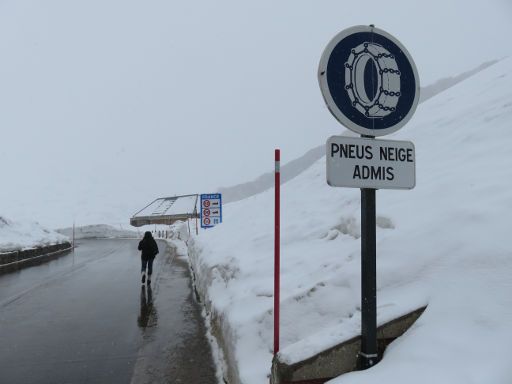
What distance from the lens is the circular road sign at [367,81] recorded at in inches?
117

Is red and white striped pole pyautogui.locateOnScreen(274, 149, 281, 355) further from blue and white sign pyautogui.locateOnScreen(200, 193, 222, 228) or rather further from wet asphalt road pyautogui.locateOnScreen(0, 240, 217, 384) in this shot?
blue and white sign pyautogui.locateOnScreen(200, 193, 222, 228)

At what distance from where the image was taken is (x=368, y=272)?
3049 millimetres

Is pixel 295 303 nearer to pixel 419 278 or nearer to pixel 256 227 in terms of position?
pixel 419 278

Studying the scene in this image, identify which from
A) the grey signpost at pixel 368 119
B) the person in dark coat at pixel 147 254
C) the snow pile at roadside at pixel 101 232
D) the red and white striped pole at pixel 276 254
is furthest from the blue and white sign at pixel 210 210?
the snow pile at roadside at pixel 101 232

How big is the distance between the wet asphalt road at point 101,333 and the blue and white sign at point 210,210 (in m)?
5.80

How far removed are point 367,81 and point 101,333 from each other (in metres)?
6.12

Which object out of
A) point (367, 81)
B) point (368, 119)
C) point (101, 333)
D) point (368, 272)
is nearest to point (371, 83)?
point (367, 81)

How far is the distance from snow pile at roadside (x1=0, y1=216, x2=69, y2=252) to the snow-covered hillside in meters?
14.6

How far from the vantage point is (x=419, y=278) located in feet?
13.1

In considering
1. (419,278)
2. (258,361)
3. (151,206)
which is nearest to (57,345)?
(258,361)

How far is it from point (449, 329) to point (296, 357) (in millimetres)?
1158

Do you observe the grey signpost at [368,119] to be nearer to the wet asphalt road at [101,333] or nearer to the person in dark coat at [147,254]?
the wet asphalt road at [101,333]

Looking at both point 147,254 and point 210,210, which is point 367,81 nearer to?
point 147,254

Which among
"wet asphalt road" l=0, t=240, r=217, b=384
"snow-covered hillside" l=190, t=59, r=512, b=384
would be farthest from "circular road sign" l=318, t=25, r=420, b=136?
"wet asphalt road" l=0, t=240, r=217, b=384
